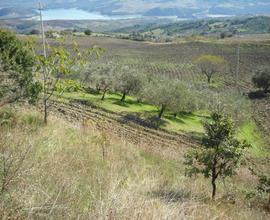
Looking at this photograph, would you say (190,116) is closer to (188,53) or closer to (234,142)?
(234,142)

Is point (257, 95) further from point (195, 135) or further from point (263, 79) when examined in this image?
point (195, 135)

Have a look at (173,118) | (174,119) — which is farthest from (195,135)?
(173,118)

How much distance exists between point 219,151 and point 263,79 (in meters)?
55.8

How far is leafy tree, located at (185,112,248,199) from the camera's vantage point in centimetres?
1055

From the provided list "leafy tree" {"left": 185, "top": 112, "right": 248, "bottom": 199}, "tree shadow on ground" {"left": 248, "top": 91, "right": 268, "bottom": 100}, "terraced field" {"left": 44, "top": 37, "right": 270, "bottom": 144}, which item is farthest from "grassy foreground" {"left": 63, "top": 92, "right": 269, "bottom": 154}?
"leafy tree" {"left": 185, "top": 112, "right": 248, "bottom": 199}

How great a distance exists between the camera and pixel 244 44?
11256cm

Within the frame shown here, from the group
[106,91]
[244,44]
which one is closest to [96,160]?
[106,91]

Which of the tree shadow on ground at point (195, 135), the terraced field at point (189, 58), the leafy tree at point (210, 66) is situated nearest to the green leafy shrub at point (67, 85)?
the tree shadow on ground at point (195, 135)

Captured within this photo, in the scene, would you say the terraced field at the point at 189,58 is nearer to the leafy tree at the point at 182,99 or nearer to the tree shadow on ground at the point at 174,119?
the leafy tree at the point at 182,99

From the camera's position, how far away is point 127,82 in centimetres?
5088

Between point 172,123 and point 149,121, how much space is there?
9.59 feet

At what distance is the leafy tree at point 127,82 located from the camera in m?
50.7

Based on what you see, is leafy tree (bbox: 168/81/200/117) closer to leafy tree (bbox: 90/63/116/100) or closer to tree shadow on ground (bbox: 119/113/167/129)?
tree shadow on ground (bbox: 119/113/167/129)

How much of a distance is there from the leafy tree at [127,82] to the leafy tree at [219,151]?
3913cm
